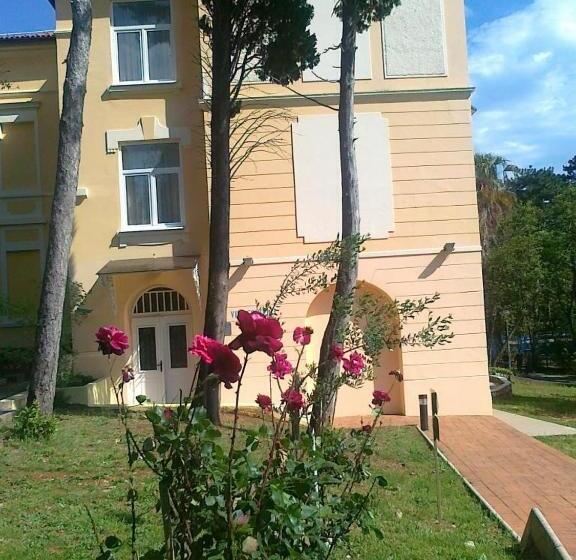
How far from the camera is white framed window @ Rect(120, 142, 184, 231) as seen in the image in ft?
55.8

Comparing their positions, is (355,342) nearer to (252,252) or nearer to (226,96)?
(226,96)

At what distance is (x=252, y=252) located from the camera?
16.4 m

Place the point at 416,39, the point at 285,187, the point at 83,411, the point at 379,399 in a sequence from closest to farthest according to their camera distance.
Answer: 1. the point at 379,399
2. the point at 83,411
3. the point at 285,187
4. the point at 416,39

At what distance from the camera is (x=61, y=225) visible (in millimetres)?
11617

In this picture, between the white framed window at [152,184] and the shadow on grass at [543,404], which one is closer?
the white framed window at [152,184]

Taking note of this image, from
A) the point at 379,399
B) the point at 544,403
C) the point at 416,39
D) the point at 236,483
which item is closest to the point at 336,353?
the point at 379,399

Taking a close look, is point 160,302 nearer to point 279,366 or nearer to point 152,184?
point 152,184

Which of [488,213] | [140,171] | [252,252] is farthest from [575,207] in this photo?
[140,171]

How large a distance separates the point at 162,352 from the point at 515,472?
384 inches

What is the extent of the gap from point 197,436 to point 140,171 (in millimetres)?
14845

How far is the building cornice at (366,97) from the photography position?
16.5 metres

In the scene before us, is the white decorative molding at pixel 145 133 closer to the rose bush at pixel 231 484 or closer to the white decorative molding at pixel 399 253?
the white decorative molding at pixel 399 253

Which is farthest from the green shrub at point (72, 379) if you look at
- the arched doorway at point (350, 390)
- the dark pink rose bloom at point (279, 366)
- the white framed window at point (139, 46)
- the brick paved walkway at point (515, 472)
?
the dark pink rose bloom at point (279, 366)

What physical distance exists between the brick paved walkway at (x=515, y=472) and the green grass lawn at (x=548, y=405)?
514mm
